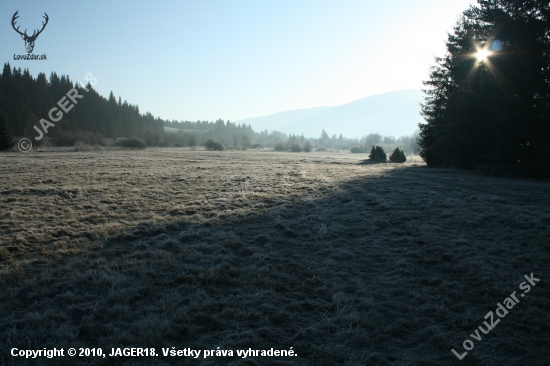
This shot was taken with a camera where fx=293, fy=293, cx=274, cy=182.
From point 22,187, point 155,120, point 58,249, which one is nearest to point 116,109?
point 155,120

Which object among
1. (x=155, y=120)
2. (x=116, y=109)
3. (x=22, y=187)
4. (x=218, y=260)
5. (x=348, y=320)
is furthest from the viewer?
(x=155, y=120)

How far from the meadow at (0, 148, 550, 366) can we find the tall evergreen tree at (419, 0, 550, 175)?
8.51 metres

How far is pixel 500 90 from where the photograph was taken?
19750 millimetres

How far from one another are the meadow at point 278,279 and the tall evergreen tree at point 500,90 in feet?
27.9

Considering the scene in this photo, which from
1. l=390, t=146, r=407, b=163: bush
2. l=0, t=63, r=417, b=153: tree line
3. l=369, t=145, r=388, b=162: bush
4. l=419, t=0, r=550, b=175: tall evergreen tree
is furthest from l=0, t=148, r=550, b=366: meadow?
l=0, t=63, r=417, b=153: tree line

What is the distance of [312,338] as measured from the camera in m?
4.20

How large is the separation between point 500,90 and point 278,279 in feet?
72.4

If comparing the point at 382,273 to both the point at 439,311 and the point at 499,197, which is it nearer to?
the point at 439,311

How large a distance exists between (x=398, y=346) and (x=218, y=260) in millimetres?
4077

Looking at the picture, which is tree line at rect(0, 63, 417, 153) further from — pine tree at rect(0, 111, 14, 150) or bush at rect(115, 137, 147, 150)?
pine tree at rect(0, 111, 14, 150)

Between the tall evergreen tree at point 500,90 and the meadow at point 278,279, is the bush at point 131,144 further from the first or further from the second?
the tall evergreen tree at point 500,90

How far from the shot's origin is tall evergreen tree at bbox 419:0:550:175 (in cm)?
1750

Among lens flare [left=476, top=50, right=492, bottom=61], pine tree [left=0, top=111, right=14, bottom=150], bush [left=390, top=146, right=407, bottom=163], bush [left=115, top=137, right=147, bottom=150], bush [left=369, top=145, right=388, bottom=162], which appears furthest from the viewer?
bush [left=115, top=137, right=147, bottom=150]

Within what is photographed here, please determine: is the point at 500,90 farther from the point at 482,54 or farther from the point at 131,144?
the point at 131,144
